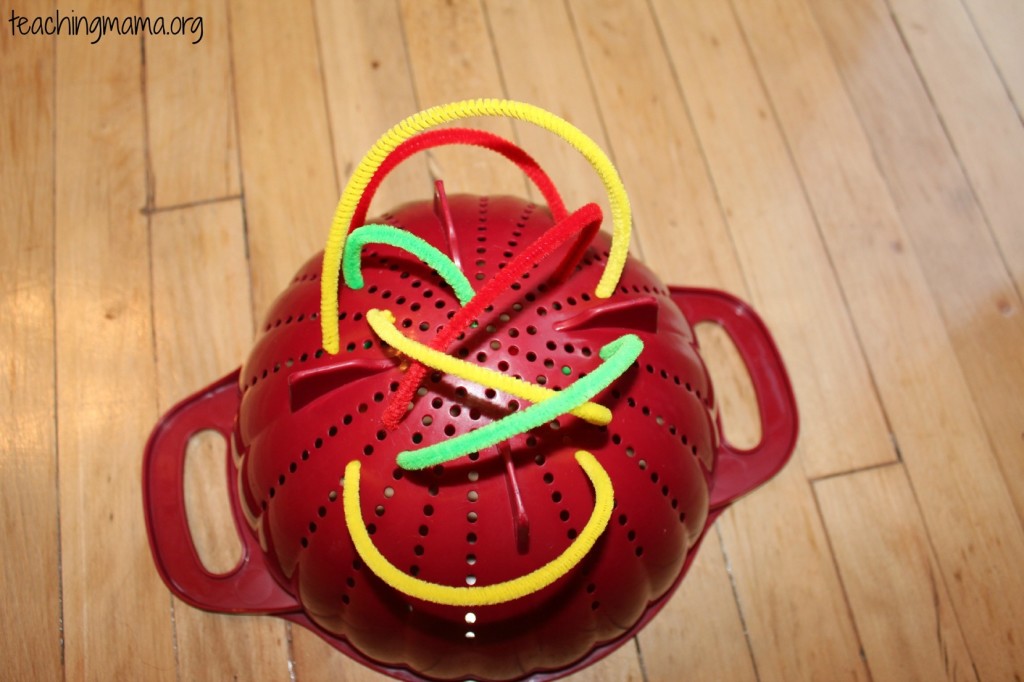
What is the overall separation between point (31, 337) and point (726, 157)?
3.27 ft

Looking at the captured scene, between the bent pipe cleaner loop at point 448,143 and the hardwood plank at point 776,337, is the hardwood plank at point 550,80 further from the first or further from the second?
the bent pipe cleaner loop at point 448,143

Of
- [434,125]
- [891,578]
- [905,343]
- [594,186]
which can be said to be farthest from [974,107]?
[434,125]

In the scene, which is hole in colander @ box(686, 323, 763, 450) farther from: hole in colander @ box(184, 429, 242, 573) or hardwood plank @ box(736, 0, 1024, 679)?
hole in colander @ box(184, 429, 242, 573)

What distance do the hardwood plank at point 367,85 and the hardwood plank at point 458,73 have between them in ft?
0.07

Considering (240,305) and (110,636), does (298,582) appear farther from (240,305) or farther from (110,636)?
(240,305)

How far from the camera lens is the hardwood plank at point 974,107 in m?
1.27

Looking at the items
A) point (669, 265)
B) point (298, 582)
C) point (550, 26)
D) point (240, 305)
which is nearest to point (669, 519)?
point (298, 582)

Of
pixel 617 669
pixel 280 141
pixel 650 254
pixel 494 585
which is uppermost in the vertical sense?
pixel 280 141

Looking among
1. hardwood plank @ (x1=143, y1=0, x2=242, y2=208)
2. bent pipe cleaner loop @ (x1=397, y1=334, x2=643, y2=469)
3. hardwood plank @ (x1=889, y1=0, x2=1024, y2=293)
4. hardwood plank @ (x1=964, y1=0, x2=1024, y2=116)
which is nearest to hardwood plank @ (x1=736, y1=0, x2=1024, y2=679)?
hardwood plank @ (x1=889, y1=0, x2=1024, y2=293)

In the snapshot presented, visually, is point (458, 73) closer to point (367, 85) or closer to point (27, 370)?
point (367, 85)

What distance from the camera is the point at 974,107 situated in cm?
132

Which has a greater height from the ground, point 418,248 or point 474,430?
point 418,248

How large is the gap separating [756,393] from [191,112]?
0.89m

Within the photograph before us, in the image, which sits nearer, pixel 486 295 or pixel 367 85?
pixel 486 295
